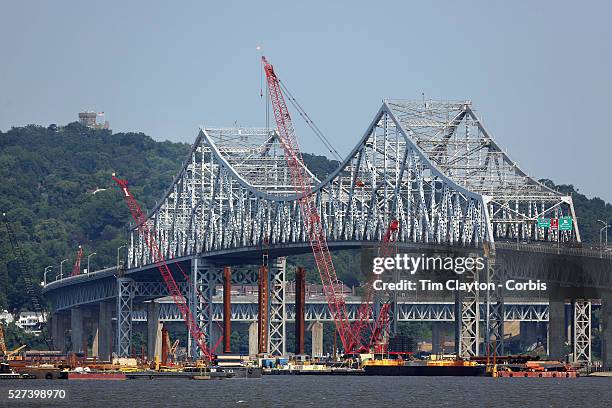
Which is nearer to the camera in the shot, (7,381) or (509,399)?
(509,399)

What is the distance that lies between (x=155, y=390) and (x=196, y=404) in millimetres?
26923

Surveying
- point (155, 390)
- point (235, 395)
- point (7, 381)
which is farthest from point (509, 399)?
point (7, 381)

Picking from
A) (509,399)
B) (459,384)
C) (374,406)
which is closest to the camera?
(374,406)

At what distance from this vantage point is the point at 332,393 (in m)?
170

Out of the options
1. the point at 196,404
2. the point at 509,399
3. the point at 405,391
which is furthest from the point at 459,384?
the point at 196,404

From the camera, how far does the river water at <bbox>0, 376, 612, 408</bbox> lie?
15338 centimetres

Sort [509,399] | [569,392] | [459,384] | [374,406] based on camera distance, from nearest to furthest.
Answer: [374,406], [509,399], [569,392], [459,384]

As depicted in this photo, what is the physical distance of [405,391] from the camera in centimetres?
17388

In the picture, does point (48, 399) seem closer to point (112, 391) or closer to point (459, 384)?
point (112, 391)

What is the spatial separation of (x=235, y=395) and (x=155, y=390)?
13.6 metres

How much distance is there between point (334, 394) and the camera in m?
168

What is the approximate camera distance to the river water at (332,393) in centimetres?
15338

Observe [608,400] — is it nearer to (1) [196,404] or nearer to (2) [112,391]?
(1) [196,404]

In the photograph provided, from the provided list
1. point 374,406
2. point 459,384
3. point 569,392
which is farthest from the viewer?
point 459,384
